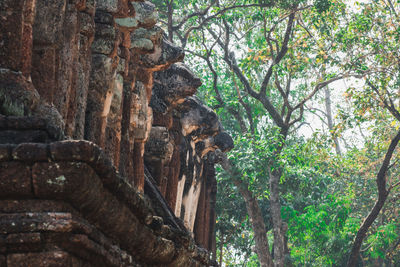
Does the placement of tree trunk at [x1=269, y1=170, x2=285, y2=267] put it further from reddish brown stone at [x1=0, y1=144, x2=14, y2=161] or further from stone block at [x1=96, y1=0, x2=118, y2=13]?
reddish brown stone at [x1=0, y1=144, x2=14, y2=161]

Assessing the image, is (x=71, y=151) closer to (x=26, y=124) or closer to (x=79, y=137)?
(x=26, y=124)

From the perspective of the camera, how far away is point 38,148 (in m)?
2.33

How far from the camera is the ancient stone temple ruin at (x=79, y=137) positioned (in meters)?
2.31

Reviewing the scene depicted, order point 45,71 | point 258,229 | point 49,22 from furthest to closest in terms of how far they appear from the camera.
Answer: point 258,229 → point 49,22 → point 45,71

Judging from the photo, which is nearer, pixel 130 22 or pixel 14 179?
pixel 14 179

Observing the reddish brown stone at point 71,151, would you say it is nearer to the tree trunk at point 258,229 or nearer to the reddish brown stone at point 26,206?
the reddish brown stone at point 26,206

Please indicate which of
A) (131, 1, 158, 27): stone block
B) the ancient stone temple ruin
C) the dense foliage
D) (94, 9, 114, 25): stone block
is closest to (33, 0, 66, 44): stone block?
the ancient stone temple ruin

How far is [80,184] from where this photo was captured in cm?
236

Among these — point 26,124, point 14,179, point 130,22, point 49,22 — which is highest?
point 130,22

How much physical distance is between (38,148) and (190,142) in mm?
6774

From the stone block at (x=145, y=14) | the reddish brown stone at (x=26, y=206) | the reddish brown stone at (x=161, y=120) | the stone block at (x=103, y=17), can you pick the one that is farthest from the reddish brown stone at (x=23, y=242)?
the reddish brown stone at (x=161, y=120)

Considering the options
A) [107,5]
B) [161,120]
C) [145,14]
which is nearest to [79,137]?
[107,5]

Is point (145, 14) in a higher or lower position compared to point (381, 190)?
lower

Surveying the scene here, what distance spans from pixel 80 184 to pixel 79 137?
66.4 inches
